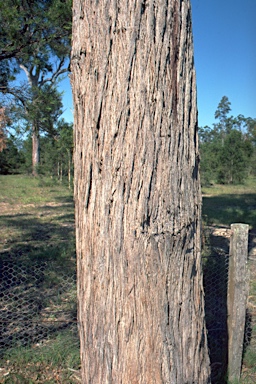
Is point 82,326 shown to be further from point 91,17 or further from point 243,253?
point 243,253

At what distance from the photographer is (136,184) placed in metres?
1.36

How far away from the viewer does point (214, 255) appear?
13.0 feet

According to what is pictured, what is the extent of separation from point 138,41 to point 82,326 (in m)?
1.16

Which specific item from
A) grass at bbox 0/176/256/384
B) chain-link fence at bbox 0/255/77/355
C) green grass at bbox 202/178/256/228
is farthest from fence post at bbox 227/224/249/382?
green grass at bbox 202/178/256/228

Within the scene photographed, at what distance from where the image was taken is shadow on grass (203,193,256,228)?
8.86 metres

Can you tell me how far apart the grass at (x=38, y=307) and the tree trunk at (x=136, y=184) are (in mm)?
1369

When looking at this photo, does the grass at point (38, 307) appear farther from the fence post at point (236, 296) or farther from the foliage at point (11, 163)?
the foliage at point (11, 163)

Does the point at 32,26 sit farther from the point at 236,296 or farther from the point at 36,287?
the point at 236,296

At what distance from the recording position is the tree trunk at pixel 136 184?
4.42 feet

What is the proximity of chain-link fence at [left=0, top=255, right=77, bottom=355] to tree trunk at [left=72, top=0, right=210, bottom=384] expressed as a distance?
1.80 meters

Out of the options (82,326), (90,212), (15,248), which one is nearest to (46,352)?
(82,326)

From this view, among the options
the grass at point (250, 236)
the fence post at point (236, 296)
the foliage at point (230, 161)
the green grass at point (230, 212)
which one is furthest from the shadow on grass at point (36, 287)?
the foliage at point (230, 161)

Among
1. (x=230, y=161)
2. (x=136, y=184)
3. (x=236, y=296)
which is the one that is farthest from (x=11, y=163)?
(x=136, y=184)

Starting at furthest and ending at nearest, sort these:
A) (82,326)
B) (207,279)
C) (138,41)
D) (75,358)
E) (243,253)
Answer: (207,279) < (75,358) < (243,253) < (82,326) < (138,41)
